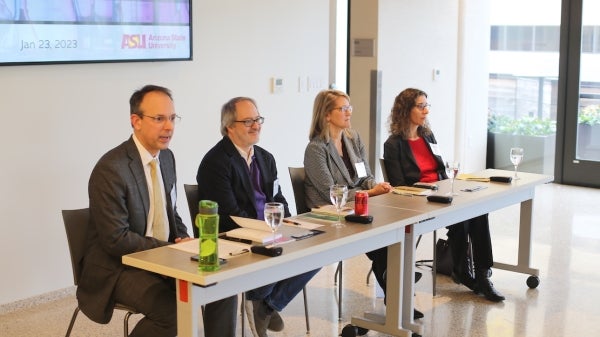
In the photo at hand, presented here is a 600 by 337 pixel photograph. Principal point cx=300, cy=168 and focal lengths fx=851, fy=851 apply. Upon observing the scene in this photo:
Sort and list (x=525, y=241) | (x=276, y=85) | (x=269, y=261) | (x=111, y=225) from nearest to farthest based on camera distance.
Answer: (x=269, y=261), (x=111, y=225), (x=525, y=241), (x=276, y=85)

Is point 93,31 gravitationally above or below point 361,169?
above

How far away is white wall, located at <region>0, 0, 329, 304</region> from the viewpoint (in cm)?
473

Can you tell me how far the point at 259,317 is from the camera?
4.18m

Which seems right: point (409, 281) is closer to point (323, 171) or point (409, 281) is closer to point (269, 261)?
point (323, 171)

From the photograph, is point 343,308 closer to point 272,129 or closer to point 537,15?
point 272,129

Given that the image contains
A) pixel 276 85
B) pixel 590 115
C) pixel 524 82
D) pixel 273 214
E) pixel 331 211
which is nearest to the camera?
pixel 273 214

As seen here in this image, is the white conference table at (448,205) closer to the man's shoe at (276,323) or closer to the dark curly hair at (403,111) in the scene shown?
the dark curly hair at (403,111)

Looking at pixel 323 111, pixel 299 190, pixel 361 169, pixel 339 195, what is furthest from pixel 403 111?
pixel 339 195

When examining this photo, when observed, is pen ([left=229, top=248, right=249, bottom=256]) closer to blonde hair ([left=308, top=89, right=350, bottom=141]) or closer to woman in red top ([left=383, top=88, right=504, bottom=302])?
blonde hair ([left=308, top=89, right=350, bottom=141])

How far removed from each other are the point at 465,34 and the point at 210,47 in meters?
3.79

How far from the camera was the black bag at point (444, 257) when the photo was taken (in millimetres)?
5461

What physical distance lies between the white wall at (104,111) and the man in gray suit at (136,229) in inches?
51.9

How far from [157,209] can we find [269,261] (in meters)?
0.76

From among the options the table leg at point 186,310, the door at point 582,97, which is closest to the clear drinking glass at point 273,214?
the table leg at point 186,310
